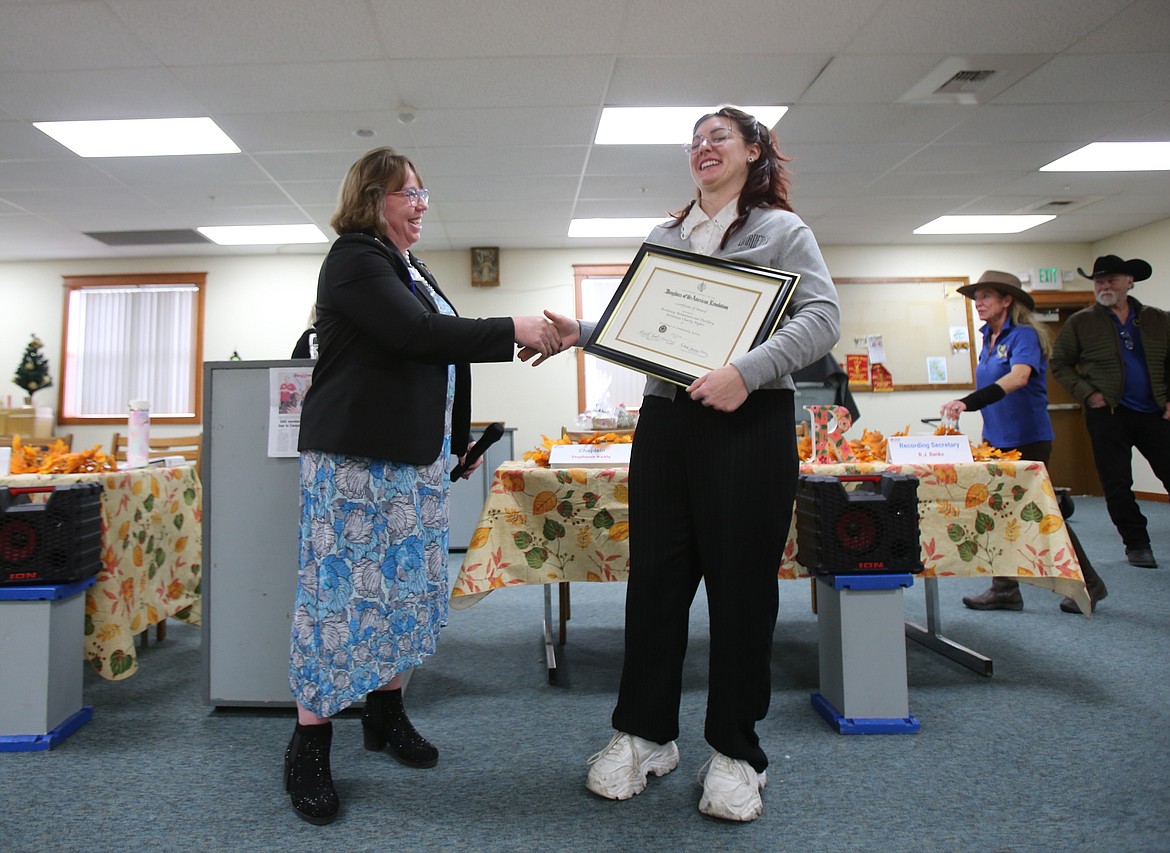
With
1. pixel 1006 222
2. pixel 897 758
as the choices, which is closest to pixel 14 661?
pixel 897 758

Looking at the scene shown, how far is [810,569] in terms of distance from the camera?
1.81 m

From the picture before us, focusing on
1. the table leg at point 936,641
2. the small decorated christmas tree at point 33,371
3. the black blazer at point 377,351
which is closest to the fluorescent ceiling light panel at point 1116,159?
the table leg at point 936,641

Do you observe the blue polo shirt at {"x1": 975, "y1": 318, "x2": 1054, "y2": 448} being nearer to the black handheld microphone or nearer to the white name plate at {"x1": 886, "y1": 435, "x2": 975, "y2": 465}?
the white name plate at {"x1": 886, "y1": 435, "x2": 975, "y2": 465}

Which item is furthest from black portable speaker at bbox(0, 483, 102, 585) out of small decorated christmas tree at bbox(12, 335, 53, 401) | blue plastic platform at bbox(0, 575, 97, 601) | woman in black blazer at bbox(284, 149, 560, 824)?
small decorated christmas tree at bbox(12, 335, 53, 401)

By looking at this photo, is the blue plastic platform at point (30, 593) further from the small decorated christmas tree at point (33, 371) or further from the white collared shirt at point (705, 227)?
the small decorated christmas tree at point (33, 371)

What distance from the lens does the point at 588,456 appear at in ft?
6.73

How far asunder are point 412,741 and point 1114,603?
3.06 metres

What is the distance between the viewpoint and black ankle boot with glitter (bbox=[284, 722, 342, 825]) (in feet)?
4.36

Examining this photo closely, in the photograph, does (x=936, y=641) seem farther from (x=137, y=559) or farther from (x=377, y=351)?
(x=137, y=559)

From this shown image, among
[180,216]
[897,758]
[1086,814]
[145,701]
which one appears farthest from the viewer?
[180,216]

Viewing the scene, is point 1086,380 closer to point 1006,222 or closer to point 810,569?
point 810,569

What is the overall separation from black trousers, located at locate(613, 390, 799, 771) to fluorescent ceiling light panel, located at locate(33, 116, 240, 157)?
4.12m

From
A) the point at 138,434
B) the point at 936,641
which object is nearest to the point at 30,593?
the point at 138,434

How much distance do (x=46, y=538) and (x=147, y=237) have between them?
5.60 m
